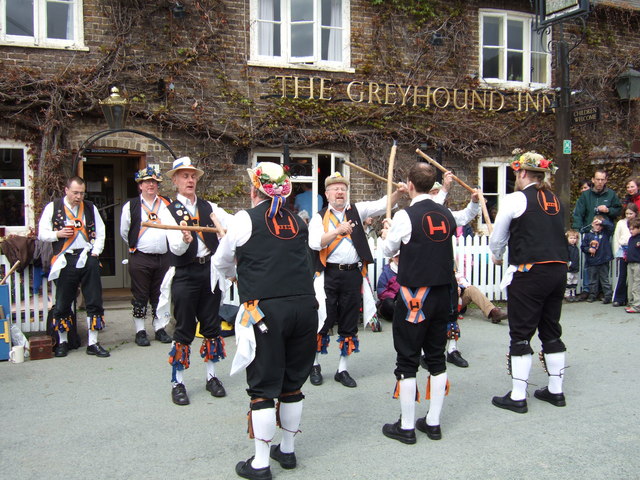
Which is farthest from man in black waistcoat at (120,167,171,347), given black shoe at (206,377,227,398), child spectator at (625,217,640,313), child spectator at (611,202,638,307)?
child spectator at (611,202,638,307)

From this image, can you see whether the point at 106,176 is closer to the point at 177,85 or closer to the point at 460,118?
the point at 177,85

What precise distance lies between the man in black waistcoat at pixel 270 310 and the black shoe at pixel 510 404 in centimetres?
200

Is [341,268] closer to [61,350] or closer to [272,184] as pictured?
[272,184]

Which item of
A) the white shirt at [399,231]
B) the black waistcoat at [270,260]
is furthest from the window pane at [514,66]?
the black waistcoat at [270,260]

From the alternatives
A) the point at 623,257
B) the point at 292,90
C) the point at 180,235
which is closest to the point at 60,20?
the point at 292,90

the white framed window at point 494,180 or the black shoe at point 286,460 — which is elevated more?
the white framed window at point 494,180

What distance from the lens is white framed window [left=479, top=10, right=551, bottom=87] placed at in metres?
12.3

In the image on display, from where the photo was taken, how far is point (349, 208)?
568cm

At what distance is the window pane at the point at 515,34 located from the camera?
494 inches

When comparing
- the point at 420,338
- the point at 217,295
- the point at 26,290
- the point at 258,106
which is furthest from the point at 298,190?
the point at 420,338

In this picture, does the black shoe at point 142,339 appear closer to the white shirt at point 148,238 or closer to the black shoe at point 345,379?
the white shirt at point 148,238

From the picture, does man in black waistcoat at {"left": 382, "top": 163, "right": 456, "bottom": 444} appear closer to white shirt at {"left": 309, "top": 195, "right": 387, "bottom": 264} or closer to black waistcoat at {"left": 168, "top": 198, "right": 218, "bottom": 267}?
white shirt at {"left": 309, "top": 195, "right": 387, "bottom": 264}

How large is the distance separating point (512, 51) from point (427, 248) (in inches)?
384

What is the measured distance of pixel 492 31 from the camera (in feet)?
40.8
